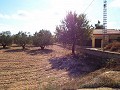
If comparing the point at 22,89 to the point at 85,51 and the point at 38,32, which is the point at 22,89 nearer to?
the point at 85,51

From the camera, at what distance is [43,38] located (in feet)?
173

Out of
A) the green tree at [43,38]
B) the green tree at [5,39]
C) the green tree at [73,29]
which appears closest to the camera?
the green tree at [73,29]

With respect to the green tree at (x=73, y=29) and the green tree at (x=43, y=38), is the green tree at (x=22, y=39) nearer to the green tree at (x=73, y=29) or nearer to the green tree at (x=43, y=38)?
the green tree at (x=43, y=38)

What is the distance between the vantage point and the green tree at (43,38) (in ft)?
174

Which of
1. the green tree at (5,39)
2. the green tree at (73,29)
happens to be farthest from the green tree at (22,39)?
the green tree at (73,29)

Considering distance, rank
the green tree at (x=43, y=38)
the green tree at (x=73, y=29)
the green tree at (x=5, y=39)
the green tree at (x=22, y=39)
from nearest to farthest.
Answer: the green tree at (x=73, y=29) → the green tree at (x=43, y=38) → the green tree at (x=22, y=39) → the green tree at (x=5, y=39)

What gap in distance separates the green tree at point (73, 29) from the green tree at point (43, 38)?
1420 cm

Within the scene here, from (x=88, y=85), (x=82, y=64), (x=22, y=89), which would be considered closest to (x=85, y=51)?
(x=82, y=64)

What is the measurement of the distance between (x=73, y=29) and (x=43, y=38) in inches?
624

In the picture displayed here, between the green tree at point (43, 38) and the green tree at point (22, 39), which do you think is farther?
the green tree at point (22, 39)

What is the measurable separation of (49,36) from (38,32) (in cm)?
365

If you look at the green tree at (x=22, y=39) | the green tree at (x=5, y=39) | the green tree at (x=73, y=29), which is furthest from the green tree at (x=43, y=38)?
the green tree at (x=73, y=29)

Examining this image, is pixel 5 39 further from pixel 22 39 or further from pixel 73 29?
pixel 73 29

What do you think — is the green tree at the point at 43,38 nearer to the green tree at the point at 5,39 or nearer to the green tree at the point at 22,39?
the green tree at the point at 22,39
